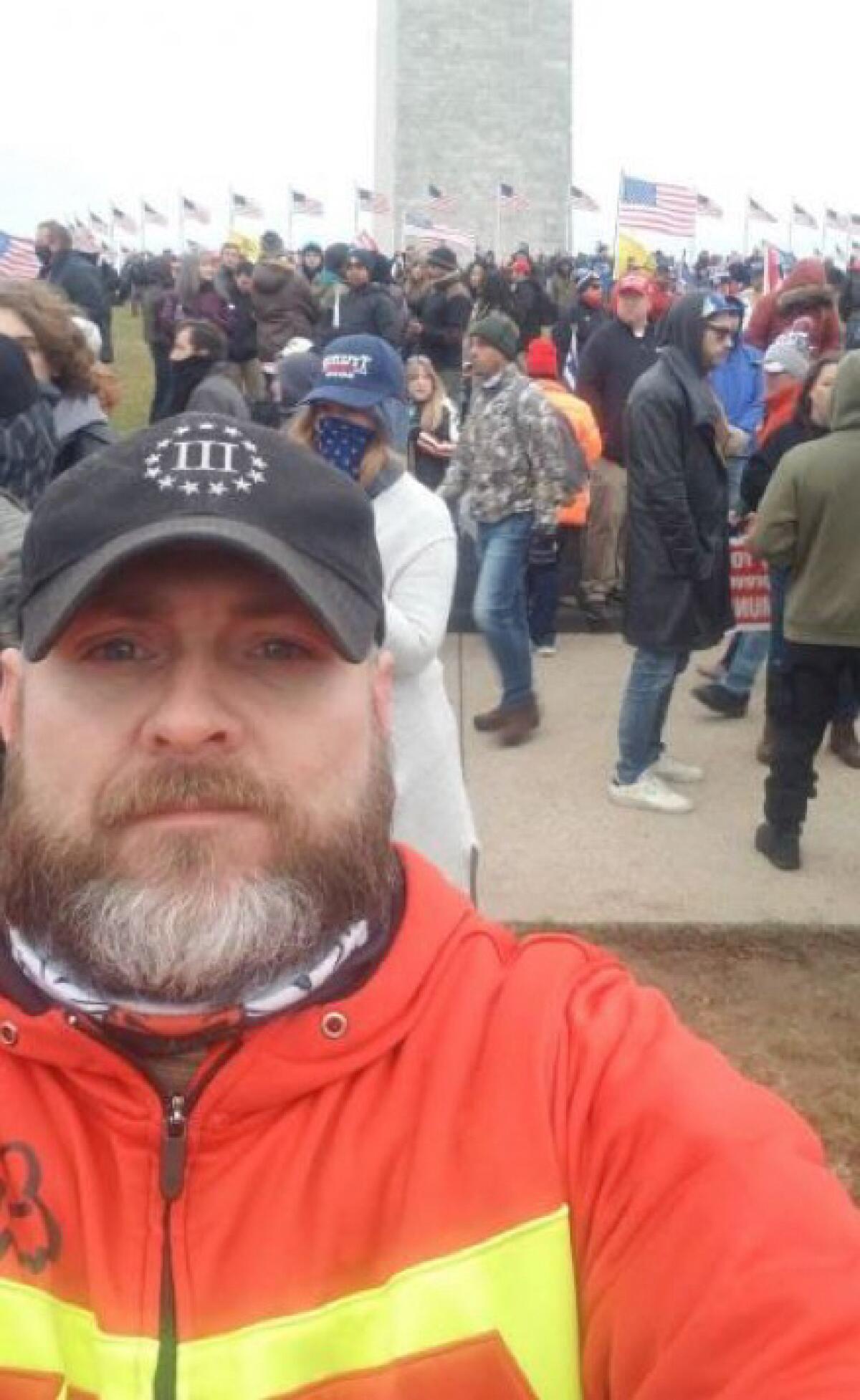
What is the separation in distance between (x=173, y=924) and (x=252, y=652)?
0.95 ft

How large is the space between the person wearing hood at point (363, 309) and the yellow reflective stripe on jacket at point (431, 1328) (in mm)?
9185

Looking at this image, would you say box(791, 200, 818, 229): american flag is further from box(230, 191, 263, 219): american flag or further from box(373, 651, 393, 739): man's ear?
box(373, 651, 393, 739): man's ear

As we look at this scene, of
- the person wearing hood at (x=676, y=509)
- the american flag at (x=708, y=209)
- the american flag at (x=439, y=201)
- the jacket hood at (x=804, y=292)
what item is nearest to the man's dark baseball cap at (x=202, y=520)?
the person wearing hood at (x=676, y=509)

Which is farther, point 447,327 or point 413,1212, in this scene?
point 447,327

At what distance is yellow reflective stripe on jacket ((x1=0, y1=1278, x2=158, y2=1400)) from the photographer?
1.21 m

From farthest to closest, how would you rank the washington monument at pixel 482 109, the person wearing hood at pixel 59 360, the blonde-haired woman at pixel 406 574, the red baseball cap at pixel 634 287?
the washington monument at pixel 482 109 < the red baseball cap at pixel 634 287 < the person wearing hood at pixel 59 360 < the blonde-haired woman at pixel 406 574

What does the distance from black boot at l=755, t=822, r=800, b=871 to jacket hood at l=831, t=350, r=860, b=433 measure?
1.39 meters

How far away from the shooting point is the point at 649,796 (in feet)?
17.4

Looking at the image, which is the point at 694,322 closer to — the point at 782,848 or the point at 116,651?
the point at 782,848

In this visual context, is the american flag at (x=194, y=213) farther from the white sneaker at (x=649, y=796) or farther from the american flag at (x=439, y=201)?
the white sneaker at (x=649, y=796)

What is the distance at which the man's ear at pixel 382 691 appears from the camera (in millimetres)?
1570

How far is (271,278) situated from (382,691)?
8.90 metres

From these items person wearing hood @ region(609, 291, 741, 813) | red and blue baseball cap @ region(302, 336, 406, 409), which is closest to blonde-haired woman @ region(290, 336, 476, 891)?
red and blue baseball cap @ region(302, 336, 406, 409)

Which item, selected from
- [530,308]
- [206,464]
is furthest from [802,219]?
[206,464]
